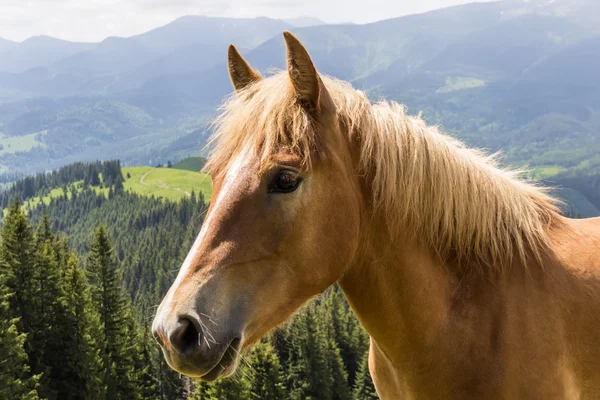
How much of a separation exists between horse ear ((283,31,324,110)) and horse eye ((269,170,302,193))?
1.92 feet

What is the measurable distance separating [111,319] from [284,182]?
3935cm

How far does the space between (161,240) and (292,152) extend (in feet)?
511

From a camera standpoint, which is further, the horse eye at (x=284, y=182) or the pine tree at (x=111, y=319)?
the pine tree at (x=111, y=319)

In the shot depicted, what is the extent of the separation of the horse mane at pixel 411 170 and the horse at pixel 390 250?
0.01 meters

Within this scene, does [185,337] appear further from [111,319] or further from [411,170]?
[111,319]

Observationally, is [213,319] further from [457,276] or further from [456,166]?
[456,166]

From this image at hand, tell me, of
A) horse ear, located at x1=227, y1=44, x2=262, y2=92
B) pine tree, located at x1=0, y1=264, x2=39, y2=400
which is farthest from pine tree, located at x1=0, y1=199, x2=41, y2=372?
horse ear, located at x1=227, y1=44, x2=262, y2=92

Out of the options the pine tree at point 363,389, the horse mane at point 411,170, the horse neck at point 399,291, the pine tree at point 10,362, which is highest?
the horse mane at point 411,170

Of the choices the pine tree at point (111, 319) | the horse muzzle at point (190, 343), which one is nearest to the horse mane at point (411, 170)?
the horse muzzle at point (190, 343)

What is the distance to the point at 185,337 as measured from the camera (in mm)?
2932

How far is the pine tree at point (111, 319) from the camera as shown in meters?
36.9

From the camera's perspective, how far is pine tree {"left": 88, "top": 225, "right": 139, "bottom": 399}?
36.9m

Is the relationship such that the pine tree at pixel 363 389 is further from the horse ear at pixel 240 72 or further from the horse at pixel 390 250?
the horse ear at pixel 240 72

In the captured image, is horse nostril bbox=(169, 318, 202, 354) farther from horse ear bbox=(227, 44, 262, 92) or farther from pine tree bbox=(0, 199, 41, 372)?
pine tree bbox=(0, 199, 41, 372)
